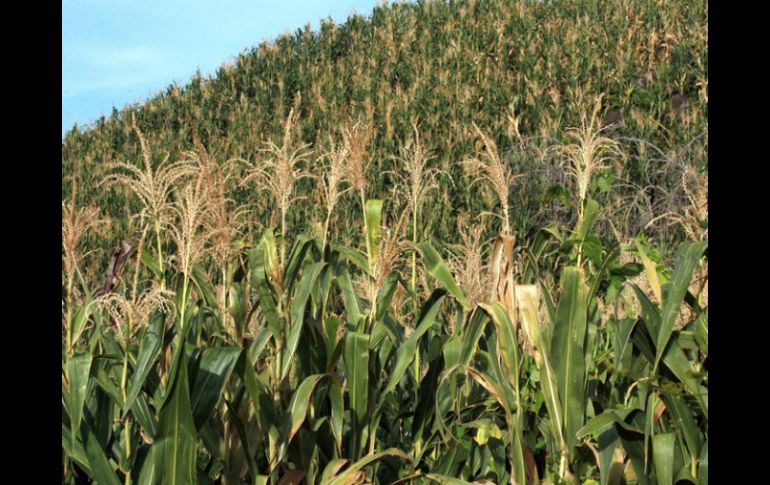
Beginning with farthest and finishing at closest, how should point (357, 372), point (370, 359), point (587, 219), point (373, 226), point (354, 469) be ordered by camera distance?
1. point (587, 219)
2. point (373, 226)
3. point (370, 359)
4. point (357, 372)
5. point (354, 469)

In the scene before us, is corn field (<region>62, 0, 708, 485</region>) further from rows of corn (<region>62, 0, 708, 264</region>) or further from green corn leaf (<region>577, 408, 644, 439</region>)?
rows of corn (<region>62, 0, 708, 264</region>)

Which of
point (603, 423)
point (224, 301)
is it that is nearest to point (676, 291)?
point (603, 423)

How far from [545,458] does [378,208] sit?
129cm

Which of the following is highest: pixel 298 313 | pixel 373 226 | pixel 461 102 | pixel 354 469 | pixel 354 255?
pixel 461 102

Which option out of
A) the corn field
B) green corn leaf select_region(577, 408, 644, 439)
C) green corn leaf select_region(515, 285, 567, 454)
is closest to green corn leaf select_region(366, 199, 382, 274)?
the corn field

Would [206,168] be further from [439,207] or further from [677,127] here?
[677,127]

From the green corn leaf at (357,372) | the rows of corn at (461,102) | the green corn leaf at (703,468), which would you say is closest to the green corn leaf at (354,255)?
the green corn leaf at (357,372)

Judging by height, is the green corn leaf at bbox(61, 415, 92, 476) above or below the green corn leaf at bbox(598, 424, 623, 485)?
above

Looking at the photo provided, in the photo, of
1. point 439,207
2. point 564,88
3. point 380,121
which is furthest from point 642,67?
point 439,207

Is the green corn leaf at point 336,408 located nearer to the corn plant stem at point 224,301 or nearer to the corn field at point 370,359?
the corn field at point 370,359

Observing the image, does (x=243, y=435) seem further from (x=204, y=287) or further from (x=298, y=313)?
(x=204, y=287)

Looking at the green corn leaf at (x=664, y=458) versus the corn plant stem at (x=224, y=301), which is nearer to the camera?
the green corn leaf at (x=664, y=458)

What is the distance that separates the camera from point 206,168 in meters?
3.43

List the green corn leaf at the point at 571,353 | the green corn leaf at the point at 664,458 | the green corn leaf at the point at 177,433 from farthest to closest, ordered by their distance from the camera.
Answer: the green corn leaf at the point at 571,353, the green corn leaf at the point at 664,458, the green corn leaf at the point at 177,433
